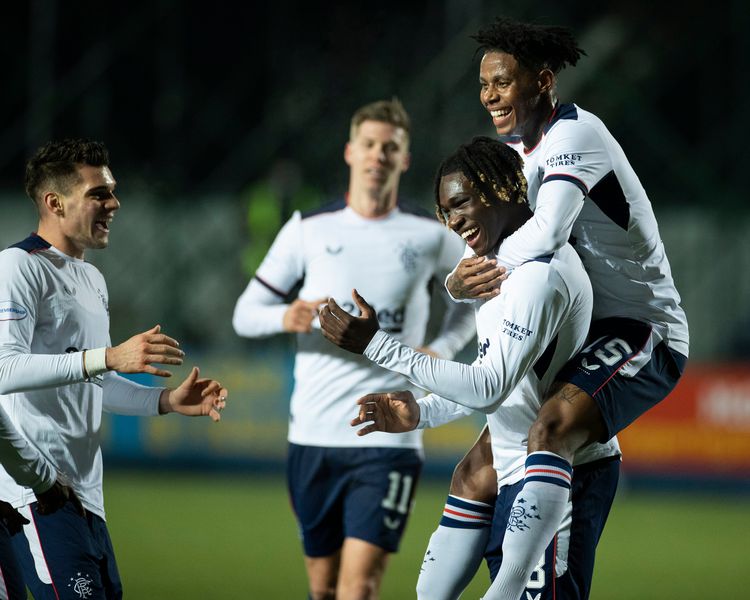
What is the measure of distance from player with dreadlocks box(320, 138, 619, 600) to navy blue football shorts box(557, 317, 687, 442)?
0.28 ft

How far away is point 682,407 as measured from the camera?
39.7 feet

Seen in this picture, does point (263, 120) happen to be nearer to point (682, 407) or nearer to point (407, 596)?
point (682, 407)

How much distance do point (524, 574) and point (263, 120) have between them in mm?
13040

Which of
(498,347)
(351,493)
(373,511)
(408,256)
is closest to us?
(498,347)

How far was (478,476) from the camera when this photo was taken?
4.83 m

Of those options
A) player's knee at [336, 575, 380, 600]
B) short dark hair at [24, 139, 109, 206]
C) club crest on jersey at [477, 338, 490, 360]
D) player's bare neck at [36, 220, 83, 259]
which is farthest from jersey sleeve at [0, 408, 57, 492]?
player's knee at [336, 575, 380, 600]

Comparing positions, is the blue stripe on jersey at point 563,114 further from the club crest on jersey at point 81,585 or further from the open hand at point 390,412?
the club crest on jersey at point 81,585

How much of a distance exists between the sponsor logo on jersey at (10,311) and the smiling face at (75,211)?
0.41 metres

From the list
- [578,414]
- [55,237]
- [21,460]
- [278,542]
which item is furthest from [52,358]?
[278,542]

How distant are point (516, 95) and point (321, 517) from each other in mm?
2472

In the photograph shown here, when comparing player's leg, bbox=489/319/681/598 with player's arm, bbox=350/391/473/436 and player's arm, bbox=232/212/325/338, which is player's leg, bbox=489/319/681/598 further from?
player's arm, bbox=232/212/325/338

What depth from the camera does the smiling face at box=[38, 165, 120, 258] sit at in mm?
4715

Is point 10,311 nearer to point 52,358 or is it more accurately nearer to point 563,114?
point 52,358

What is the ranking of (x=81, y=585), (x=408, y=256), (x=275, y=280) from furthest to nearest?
(x=275, y=280), (x=408, y=256), (x=81, y=585)
